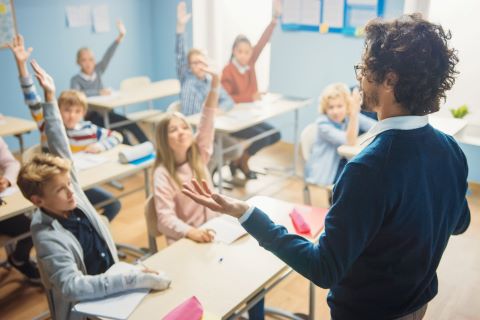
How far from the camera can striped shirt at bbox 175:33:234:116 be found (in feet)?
14.4

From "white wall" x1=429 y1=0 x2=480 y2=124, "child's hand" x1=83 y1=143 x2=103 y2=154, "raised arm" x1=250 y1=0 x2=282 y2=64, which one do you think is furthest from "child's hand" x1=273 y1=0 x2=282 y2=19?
"child's hand" x1=83 y1=143 x2=103 y2=154

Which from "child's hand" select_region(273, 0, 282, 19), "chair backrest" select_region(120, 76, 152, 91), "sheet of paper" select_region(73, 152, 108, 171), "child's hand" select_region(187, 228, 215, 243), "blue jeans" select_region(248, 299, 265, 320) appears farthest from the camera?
"chair backrest" select_region(120, 76, 152, 91)

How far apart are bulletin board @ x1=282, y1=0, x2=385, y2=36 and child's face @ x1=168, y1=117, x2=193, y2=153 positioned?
8.29 feet

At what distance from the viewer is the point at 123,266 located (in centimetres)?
183

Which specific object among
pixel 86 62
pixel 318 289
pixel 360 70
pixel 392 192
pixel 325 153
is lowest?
pixel 318 289

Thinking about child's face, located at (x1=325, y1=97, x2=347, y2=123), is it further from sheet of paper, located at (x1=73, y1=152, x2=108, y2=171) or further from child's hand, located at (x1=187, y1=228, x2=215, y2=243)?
child's hand, located at (x1=187, y1=228, x2=215, y2=243)

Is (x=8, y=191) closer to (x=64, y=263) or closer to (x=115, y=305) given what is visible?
(x=64, y=263)

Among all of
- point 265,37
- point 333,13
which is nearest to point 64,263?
point 265,37

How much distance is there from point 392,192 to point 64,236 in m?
1.32

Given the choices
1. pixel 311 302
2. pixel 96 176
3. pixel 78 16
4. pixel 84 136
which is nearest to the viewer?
pixel 311 302

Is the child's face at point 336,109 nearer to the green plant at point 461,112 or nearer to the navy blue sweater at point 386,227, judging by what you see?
the green plant at point 461,112

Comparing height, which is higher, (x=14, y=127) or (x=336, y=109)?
(x=336, y=109)

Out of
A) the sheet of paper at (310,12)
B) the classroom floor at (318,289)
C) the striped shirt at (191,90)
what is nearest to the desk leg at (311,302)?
the classroom floor at (318,289)

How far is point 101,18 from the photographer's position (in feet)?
18.8
